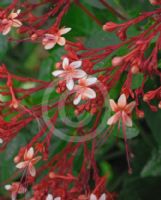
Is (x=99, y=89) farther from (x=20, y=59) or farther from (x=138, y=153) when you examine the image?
(x=20, y=59)

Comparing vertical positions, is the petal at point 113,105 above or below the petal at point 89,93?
below

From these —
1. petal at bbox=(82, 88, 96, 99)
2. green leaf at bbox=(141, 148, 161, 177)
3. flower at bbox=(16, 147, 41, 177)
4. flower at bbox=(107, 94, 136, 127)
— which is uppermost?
petal at bbox=(82, 88, 96, 99)

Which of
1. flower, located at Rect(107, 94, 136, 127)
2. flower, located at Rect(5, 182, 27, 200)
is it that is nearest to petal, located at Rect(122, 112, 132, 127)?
flower, located at Rect(107, 94, 136, 127)

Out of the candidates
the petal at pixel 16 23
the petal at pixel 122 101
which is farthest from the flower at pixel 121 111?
the petal at pixel 16 23

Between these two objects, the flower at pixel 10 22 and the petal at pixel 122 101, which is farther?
the flower at pixel 10 22

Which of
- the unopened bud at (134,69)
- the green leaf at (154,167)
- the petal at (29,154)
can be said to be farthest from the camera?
the green leaf at (154,167)

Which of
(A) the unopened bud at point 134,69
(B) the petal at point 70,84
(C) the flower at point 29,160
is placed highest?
(A) the unopened bud at point 134,69

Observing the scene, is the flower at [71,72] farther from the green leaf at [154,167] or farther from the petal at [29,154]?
the green leaf at [154,167]

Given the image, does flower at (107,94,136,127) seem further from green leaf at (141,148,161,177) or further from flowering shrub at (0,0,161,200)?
green leaf at (141,148,161,177)
